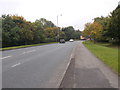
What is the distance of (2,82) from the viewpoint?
6395 mm

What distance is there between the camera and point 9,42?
36.4 m

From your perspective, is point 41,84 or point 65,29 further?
point 65,29

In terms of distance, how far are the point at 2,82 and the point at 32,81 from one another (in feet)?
3.88

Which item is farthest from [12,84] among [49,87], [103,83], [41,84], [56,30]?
[56,30]

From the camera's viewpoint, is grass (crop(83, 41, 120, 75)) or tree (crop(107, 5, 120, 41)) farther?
tree (crop(107, 5, 120, 41))

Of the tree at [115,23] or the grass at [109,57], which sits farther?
the tree at [115,23]

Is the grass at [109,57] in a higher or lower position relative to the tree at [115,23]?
lower

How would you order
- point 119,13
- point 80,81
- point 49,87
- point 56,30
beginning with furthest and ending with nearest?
point 56,30, point 119,13, point 80,81, point 49,87

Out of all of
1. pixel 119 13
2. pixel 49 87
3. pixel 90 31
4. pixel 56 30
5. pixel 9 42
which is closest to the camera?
pixel 49 87

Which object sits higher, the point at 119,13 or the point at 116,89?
the point at 119,13

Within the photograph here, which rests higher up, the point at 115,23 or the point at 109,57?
the point at 115,23

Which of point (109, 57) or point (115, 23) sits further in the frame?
point (115, 23)

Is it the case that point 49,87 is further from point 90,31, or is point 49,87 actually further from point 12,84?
point 90,31

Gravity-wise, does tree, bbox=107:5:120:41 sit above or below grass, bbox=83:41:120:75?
above
